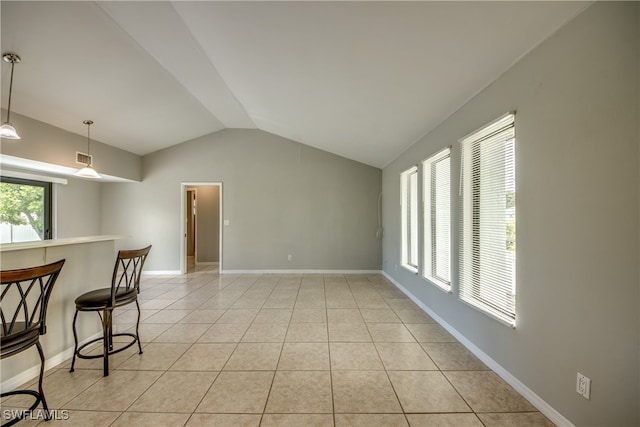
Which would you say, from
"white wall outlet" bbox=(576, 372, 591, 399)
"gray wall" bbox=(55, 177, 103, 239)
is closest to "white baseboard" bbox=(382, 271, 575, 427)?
"white wall outlet" bbox=(576, 372, 591, 399)

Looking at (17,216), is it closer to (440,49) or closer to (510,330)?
(440,49)

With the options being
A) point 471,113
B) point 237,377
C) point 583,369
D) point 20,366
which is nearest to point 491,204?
point 471,113

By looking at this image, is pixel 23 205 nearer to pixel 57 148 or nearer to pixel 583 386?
pixel 57 148

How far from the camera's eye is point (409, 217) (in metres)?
4.51

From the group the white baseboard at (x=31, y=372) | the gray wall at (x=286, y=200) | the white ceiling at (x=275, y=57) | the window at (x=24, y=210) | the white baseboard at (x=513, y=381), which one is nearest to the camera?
the white baseboard at (x=513, y=381)

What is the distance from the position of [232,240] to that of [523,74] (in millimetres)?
5729

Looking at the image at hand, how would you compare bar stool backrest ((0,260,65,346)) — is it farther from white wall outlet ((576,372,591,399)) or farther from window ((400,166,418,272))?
window ((400,166,418,272))

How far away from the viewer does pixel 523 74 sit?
73.6 inches

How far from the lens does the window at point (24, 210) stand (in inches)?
164

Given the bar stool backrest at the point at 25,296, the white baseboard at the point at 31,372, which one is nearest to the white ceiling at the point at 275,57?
the bar stool backrest at the point at 25,296

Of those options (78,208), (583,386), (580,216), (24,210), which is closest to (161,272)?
(78,208)

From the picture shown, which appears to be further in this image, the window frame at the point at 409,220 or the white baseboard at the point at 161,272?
the white baseboard at the point at 161,272

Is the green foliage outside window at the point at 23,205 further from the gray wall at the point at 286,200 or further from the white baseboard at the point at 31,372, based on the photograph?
the white baseboard at the point at 31,372

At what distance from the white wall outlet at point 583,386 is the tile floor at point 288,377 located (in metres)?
0.36
